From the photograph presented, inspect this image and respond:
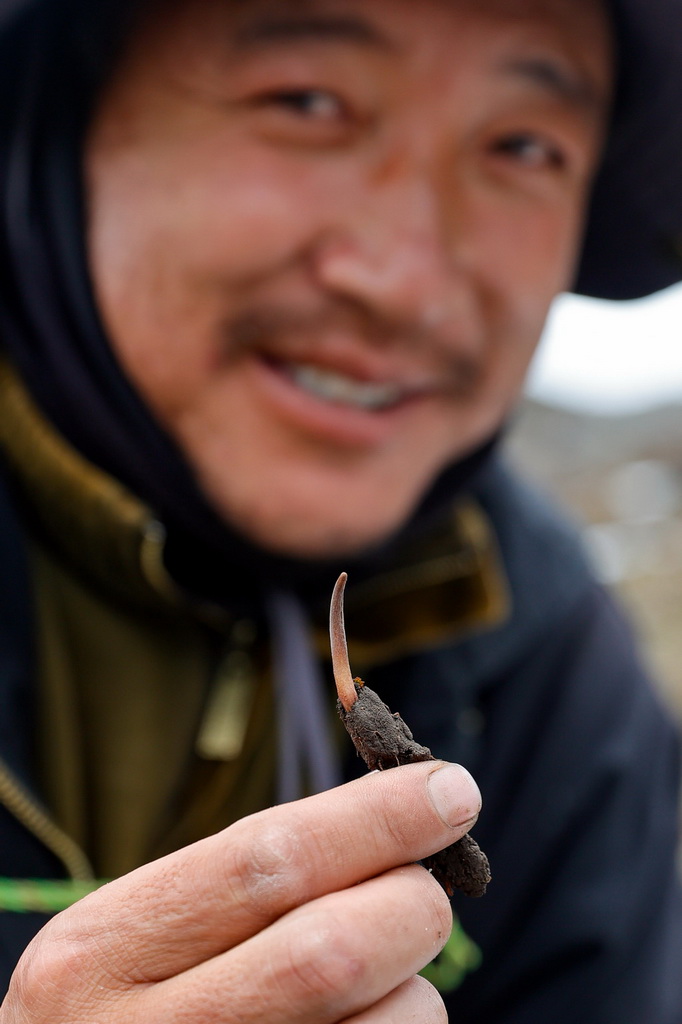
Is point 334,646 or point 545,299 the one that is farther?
point 545,299

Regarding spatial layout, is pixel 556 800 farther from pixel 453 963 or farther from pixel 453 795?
pixel 453 795

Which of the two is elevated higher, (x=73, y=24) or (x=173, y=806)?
(x=73, y=24)

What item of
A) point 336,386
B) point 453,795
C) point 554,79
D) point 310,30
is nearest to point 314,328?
point 336,386

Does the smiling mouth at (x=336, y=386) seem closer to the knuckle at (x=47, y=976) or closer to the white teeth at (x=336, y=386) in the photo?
the white teeth at (x=336, y=386)

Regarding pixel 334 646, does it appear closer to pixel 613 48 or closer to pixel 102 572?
pixel 102 572

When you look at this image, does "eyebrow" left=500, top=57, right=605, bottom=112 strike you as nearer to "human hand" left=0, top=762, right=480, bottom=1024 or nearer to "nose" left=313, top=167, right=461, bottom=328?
"nose" left=313, top=167, right=461, bottom=328

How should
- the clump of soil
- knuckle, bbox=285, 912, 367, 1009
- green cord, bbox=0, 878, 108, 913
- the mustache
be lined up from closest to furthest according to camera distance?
knuckle, bbox=285, 912, 367, 1009 → the clump of soil → green cord, bbox=0, 878, 108, 913 → the mustache

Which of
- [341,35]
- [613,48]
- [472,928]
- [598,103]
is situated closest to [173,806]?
[472,928]

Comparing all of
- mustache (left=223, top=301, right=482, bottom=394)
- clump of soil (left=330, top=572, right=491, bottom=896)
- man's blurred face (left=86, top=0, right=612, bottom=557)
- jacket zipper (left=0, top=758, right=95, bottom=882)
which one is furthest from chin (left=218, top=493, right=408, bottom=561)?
clump of soil (left=330, top=572, right=491, bottom=896)
